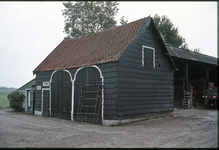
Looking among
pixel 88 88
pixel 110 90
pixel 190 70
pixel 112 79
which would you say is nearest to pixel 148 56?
pixel 112 79

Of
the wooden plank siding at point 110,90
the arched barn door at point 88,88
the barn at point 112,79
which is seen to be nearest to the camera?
the wooden plank siding at point 110,90

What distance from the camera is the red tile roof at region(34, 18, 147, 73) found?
12.5 metres

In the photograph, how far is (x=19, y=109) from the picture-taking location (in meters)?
21.2

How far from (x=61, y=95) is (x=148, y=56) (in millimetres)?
6782

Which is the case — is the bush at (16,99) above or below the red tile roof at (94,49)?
below

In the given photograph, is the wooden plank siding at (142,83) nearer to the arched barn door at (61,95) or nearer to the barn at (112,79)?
the barn at (112,79)

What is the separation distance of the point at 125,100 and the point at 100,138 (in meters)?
4.11

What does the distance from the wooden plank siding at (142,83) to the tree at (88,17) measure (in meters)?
20.8

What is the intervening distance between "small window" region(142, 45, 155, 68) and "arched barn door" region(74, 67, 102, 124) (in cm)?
324

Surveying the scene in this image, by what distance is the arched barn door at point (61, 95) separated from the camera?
14.3 m

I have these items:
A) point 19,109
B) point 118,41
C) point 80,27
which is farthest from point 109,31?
point 80,27

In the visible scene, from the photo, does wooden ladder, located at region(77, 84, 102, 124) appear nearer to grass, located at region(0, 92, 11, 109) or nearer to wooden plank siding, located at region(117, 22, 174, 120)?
wooden plank siding, located at region(117, 22, 174, 120)

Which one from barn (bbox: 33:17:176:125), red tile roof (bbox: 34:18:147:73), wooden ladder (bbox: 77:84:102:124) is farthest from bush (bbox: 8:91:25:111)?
wooden ladder (bbox: 77:84:102:124)

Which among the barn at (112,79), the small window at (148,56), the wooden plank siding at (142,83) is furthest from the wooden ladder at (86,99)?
the small window at (148,56)
